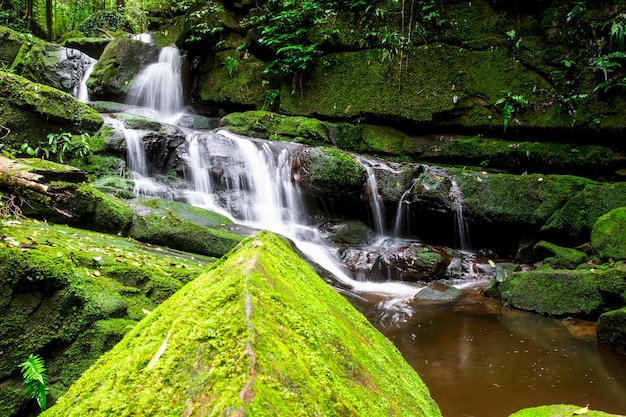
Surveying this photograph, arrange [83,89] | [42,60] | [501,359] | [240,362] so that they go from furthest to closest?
[83,89], [42,60], [501,359], [240,362]

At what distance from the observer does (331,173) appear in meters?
9.74

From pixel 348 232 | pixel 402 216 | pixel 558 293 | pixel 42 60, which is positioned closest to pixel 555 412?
pixel 558 293

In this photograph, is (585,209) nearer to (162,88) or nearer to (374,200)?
(374,200)

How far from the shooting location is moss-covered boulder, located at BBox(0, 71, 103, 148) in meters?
7.38

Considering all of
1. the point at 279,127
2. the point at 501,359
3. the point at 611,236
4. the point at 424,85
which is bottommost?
the point at 501,359

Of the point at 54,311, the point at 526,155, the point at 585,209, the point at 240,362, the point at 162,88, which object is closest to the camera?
the point at 240,362

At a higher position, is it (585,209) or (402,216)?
(585,209)

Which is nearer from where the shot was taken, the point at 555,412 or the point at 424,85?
the point at 555,412

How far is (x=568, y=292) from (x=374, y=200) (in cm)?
489

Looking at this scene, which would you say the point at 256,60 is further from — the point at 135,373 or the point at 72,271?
the point at 135,373

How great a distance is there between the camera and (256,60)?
14.2 meters

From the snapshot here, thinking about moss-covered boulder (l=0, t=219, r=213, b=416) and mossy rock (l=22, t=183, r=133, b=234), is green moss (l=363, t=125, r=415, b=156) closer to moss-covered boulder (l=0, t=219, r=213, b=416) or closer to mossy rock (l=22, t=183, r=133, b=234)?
mossy rock (l=22, t=183, r=133, b=234)

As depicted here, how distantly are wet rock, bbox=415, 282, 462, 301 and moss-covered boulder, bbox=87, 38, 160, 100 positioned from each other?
12607mm

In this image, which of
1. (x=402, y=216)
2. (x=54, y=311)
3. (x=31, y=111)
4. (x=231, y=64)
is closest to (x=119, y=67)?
(x=231, y=64)
